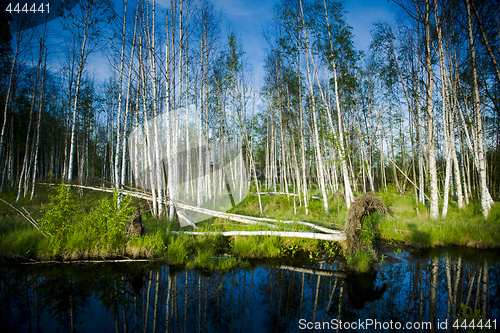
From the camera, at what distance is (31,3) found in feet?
34.5

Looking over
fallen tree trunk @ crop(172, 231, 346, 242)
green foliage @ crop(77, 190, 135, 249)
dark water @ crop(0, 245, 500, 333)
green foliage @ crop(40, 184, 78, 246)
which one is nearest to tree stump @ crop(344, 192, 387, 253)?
fallen tree trunk @ crop(172, 231, 346, 242)

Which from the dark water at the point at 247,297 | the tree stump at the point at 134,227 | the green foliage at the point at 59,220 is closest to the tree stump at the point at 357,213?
the dark water at the point at 247,297

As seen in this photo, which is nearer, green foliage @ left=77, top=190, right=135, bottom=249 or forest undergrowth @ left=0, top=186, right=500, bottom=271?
forest undergrowth @ left=0, top=186, right=500, bottom=271

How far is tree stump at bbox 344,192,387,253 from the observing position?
17.3ft

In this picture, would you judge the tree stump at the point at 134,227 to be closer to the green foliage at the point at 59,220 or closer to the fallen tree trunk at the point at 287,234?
the fallen tree trunk at the point at 287,234

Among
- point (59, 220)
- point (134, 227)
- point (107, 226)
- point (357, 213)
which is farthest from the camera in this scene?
point (134, 227)

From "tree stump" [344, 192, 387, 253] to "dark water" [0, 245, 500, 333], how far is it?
0.68 m

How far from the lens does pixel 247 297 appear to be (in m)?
4.19

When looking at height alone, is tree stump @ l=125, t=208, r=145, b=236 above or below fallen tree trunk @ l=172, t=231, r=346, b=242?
above

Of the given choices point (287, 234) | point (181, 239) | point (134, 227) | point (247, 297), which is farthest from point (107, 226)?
point (287, 234)

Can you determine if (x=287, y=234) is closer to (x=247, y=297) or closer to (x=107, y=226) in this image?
(x=247, y=297)

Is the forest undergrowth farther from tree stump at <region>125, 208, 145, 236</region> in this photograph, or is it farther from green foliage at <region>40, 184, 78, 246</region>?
tree stump at <region>125, 208, 145, 236</region>

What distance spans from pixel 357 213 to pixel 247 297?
3.12 metres

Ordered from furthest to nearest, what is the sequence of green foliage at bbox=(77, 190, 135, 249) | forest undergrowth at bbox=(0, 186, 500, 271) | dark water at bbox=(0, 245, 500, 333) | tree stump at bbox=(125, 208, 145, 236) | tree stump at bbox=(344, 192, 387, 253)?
1. tree stump at bbox=(125, 208, 145, 236)
2. green foliage at bbox=(77, 190, 135, 249)
3. forest undergrowth at bbox=(0, 186, 500, 271)
4. tree stump at bbox=(344, 192, 387, 253)
5. dark water at bbox=(0, 245, 500, 333)
